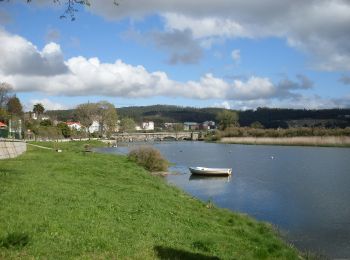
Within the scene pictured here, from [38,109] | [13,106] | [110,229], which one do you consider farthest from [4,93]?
[110,229]

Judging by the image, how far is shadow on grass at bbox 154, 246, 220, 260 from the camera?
12.1 meters

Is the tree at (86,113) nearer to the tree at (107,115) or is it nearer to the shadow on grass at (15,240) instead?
the tree at (107,115)

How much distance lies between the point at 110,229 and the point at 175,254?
2604 mm

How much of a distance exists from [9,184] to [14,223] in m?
8.13

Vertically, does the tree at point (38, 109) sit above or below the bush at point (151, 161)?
above

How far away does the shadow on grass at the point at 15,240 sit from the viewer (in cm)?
1091

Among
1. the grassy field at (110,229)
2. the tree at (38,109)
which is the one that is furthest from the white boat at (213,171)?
the tree at (38,109)

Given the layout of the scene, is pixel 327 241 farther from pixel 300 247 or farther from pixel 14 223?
pixel 14 223

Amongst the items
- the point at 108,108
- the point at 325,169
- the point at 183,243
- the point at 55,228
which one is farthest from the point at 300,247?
the point at 108,108

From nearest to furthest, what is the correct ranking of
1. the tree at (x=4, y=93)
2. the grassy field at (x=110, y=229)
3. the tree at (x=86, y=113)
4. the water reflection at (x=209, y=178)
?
the grassy field at (x=110, y=229)
the water reflection at (x=209, y=178)
the tree at (x=4, y=93)
the tree at (x=86, y=113)

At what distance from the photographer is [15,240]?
11.2m

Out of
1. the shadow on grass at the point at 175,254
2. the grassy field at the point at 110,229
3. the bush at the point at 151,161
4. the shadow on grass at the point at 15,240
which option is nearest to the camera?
the shadow on grass at the point at 15,240

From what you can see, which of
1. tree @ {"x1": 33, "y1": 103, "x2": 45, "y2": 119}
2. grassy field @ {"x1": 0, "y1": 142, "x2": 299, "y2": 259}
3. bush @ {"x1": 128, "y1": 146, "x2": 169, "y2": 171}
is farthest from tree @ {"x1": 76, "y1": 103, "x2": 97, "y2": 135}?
grassy field @ {"x1": 0, "y1": 142, "x2": 299, "y2": 259}

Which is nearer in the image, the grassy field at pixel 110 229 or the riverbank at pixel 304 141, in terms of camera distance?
the grassy field at pixel 110 229
